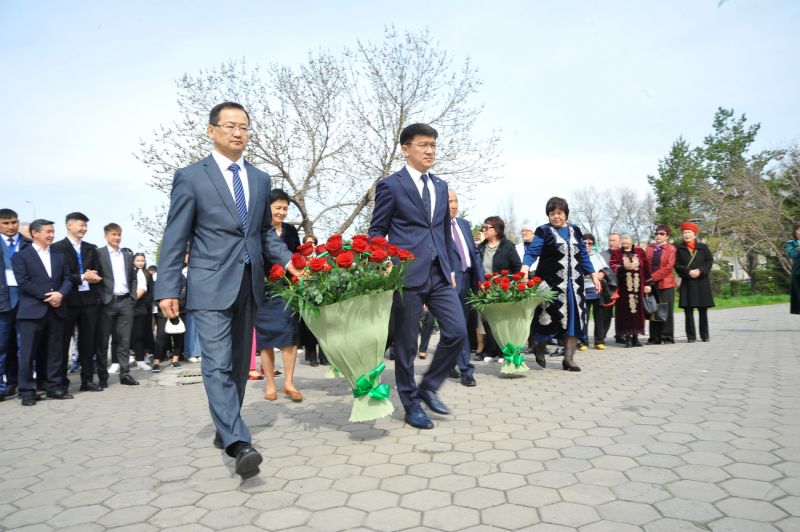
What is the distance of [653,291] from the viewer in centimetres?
1026

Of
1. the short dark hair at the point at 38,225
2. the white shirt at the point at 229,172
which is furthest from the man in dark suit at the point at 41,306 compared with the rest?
the white shirt at the point at 229,172

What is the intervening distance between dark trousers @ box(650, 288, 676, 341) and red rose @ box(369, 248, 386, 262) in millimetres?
8064

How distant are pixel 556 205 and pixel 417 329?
12.2ft

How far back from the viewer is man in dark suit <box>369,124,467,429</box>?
14.4 ft

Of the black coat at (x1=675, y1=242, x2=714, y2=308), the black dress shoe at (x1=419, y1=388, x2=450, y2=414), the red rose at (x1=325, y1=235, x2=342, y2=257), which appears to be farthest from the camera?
the black coat at (x1=675, y1=242, x2=714, y2=308)

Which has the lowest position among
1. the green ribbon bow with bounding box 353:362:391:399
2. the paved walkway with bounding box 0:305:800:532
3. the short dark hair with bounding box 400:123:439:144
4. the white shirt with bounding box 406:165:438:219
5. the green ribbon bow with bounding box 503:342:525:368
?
the paved walkway with bounding box 0:305:800:532

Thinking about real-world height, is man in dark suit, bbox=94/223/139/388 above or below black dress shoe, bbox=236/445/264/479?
above

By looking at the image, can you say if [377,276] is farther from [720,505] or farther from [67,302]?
[67,302]

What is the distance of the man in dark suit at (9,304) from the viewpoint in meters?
6.80

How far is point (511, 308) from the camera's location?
6.70 m

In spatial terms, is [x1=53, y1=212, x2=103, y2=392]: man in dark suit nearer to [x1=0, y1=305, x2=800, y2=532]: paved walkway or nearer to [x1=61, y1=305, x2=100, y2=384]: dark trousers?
[x1=61, y1=305, x2=100, y2=384]: dark trousers

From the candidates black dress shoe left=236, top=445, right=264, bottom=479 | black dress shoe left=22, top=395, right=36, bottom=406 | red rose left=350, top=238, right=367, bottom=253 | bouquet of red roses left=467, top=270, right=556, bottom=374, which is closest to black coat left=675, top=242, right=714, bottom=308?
bouquet of red roses left=467, top=270, right=556, bottom=374

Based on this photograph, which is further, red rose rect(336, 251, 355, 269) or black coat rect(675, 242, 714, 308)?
black coat rect(675, 242, 714, 308)

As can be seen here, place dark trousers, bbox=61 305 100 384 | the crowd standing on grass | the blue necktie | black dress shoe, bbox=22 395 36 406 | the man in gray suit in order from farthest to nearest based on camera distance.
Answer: dark trousers, bbox=61 305 100 384, black dress shoe, bbox=22 395 36 406, the blue necktie, the crowd standing on grass, the man in gray suit
